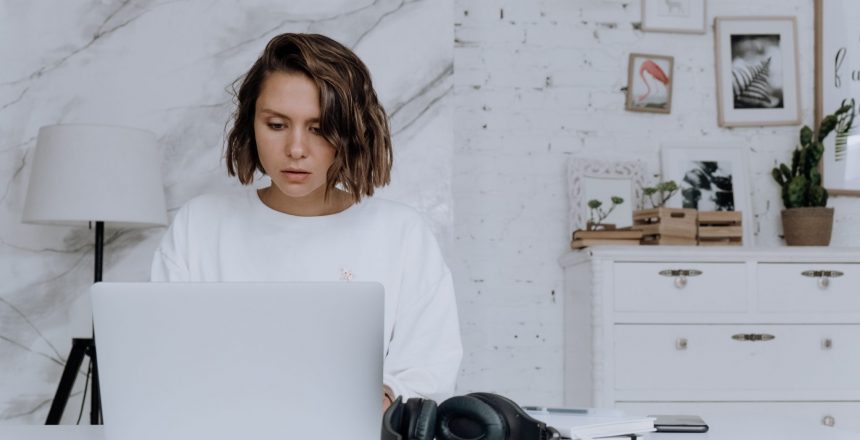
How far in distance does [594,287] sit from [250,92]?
1462mm

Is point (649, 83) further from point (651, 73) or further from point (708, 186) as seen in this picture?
point (708, 186)

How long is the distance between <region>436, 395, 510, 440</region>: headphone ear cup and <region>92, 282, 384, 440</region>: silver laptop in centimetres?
11

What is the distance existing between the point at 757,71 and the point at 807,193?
57cm

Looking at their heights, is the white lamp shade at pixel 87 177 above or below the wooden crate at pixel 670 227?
above

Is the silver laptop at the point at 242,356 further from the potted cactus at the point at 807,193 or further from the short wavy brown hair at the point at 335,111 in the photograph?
the potted cactus at the point at 807,193

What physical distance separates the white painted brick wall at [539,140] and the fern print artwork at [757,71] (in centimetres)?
10

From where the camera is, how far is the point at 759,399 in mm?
2734

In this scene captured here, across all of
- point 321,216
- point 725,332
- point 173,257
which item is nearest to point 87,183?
point 173,257

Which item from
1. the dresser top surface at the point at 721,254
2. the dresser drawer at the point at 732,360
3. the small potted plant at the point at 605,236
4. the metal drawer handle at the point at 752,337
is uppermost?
the small potted plant at the point at 605,236

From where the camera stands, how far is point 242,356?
3.08 feet

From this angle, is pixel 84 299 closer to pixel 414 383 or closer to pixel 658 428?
pixel 414 383

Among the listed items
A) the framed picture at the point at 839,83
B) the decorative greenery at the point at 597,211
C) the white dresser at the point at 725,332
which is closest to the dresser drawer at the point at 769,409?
the white dresser at the point at 725,332

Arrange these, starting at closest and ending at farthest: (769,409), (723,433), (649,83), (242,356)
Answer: (242,356), (723,433), (769,409), (649,83)

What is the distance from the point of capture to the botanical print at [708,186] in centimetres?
330
